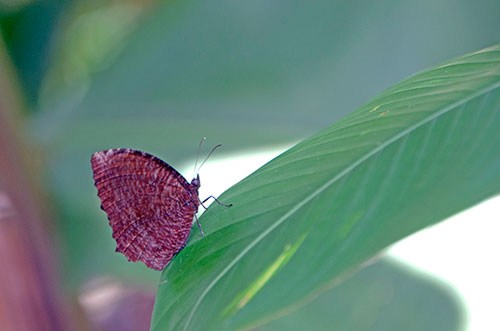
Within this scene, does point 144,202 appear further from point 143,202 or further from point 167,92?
point 167,92

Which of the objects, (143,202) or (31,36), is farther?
(31,36)

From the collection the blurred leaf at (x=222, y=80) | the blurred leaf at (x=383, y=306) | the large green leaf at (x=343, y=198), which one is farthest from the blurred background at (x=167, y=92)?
the large green leaf at (x=343, y=198)

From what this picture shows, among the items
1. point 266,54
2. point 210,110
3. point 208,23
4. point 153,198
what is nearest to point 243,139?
point 210,110

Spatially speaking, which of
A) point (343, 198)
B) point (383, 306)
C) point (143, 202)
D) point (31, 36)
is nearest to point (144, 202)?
point (143, 202)

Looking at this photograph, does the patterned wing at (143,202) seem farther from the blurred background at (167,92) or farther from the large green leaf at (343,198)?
the blurred background at (167,92)

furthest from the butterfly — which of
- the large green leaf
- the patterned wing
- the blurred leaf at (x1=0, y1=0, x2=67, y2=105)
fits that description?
the blurred leaf at (x1=0, y1=0, x2=67, y2=105)

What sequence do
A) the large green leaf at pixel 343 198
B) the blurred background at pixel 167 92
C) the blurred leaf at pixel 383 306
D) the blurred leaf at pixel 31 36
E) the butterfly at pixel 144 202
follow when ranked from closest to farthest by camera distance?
the large green leaf at pixel 343 198
the butterfly at pixel 144 202
the blurred leaf at pixel 383 306
the blurred background at pixel 167 92
the blurred leaf at pixel 31 36
